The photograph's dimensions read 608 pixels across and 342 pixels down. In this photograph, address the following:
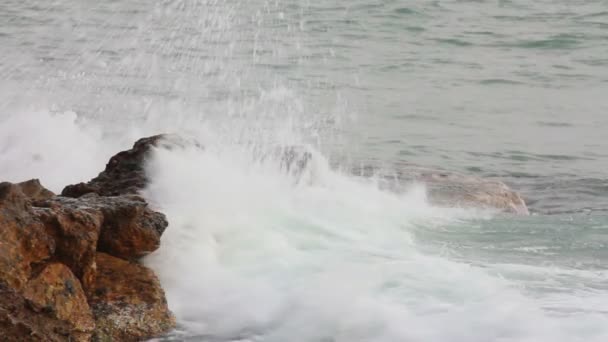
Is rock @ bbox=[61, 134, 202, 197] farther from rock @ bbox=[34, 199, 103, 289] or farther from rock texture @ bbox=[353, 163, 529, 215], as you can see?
rock texture @ bbox=[353, 163, 529, 215]

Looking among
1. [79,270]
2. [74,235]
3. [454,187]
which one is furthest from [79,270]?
[454,187]

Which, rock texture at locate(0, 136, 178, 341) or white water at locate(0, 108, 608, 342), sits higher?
rock texture at locate(0, 136, 178, 341)

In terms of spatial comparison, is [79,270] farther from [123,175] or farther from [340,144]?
[340,144]

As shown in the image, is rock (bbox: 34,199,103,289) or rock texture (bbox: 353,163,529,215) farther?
rock texture (bbox: 353,163,529,215)

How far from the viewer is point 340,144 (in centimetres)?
1176

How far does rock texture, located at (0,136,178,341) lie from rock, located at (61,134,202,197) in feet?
1.63

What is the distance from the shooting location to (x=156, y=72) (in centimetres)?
1530

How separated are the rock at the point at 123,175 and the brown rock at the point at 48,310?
140 centimetres

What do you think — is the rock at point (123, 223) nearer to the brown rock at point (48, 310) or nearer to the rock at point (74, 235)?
the rock at point (74, 235)

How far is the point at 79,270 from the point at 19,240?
366mm

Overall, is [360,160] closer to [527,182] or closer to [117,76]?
[527,182]

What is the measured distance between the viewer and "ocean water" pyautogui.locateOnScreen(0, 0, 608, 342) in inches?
217

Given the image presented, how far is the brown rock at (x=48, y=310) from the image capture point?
4453 millimetres

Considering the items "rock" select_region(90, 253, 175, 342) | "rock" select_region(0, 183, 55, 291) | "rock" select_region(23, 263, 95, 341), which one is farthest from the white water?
"rock" select_region(0, 183, 55, 291)
